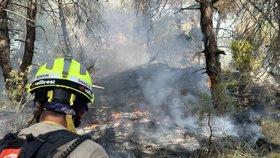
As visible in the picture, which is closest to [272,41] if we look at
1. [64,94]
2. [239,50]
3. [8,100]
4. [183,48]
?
[239,50]

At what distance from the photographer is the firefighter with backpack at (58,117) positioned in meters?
1.58

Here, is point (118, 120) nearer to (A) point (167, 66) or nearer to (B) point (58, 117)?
(B) point (58, 117)

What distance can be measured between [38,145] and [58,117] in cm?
30

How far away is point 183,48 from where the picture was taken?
33562mm

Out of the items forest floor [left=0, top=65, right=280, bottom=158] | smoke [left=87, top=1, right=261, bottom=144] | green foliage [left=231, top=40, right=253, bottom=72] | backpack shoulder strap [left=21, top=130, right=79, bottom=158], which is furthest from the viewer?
smoke [left=87, top=1, right=261, bottom=144]

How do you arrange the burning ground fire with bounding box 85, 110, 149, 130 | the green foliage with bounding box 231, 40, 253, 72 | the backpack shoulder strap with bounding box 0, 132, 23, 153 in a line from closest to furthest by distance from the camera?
the backpack shoulder strap with bounding box 0, 132, 23, 153
the green foliage with bounding box 231, 40, 253, 72
the burning ground fire with bounding box 85, 110, 149, 130

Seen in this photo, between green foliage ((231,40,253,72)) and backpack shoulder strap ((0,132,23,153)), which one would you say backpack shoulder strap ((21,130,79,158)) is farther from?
green foliage ((231,40,253,72))

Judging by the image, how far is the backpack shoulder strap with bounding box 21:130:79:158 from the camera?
→ 1.54 meters

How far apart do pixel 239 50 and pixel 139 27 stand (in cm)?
3084

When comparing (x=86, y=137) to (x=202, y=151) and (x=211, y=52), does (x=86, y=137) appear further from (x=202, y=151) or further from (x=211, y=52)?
(x=211, y=52)

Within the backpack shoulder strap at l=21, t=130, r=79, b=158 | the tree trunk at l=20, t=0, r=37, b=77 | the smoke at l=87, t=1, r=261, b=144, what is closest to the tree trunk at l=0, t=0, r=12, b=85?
the tree trunk at l=20, t=0, r=37, b=77

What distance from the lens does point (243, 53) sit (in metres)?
7.86

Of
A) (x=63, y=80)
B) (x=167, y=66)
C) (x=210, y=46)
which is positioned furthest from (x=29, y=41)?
(x=167, y=66)

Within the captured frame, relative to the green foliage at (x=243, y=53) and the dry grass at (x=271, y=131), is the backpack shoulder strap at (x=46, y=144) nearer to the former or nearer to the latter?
the green foliage at (x=243, y=53)
